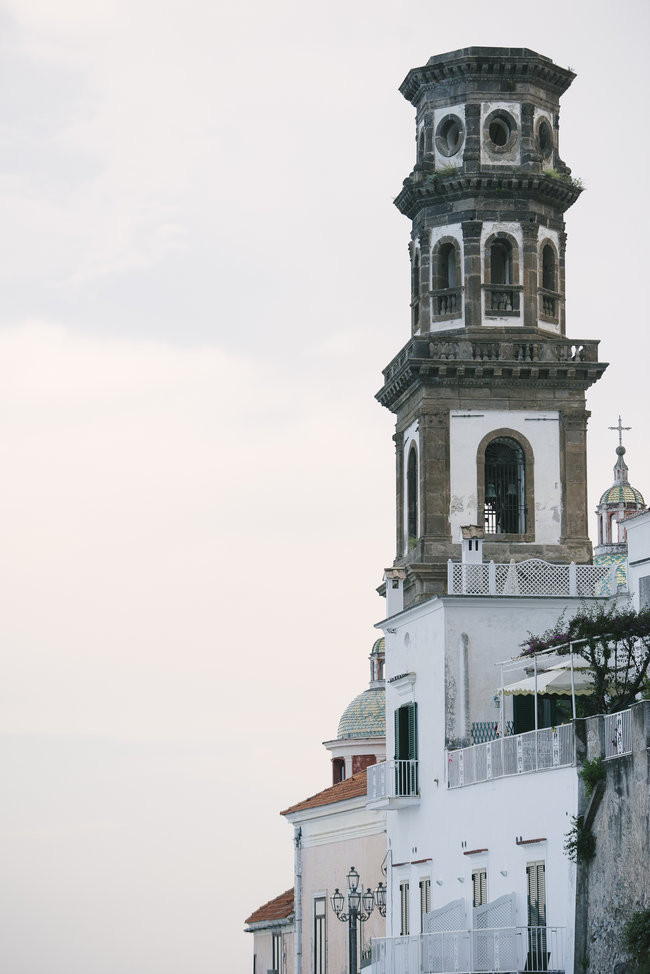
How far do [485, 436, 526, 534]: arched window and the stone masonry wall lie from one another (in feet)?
54.8

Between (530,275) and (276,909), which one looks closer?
(530,275)

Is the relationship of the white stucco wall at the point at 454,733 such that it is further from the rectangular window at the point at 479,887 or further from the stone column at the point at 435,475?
the stone column at the point at 435,475

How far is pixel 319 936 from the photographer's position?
195 ft

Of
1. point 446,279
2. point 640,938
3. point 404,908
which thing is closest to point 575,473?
point 446,279

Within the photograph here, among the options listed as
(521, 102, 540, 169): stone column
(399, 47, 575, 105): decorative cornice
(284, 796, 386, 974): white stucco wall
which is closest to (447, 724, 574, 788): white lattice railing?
(284, 796, 386, 974): white stucco wall

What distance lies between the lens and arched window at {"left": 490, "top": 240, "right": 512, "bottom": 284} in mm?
54156

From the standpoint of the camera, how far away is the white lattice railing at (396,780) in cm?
4716

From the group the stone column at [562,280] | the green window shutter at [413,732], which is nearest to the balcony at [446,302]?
the stone column at [562,280]

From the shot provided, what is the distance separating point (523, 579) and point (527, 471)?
5.75 metres

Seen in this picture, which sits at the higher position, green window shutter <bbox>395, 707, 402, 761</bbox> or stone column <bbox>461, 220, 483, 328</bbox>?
stone column <bbox>461, 220, 483, 328</bbox>

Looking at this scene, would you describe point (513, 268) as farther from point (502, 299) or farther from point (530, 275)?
point (502, 299)

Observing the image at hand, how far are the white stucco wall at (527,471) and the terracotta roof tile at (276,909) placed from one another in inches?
715

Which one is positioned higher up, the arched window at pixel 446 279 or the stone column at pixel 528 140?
the stone column at pixel 528 140

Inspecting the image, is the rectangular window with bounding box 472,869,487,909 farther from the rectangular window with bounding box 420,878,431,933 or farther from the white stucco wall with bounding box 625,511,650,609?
the white stucco wall with bounding box 625,511,650,609
